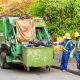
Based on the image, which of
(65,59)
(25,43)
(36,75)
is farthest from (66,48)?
(36,75)

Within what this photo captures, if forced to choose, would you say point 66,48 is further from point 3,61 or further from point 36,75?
point 3,61

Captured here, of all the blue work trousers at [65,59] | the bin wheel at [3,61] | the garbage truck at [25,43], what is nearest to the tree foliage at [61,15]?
the garbage truck at [25,43]

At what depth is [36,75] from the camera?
1557 centimetres

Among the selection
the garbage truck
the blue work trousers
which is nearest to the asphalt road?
the blue work trousers

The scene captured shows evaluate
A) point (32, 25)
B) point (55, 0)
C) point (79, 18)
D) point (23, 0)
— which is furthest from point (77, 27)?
point (23, 0)

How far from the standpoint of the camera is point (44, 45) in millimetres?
16094

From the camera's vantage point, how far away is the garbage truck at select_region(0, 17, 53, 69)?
1559cm

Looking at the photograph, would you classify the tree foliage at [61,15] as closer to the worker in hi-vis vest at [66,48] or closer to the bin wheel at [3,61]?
the worker in hi-vis vest at [66,48]

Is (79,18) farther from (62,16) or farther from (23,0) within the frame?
(23,0)

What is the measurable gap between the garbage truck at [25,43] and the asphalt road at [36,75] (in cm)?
39

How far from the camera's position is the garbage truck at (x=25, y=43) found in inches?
614

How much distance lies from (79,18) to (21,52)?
5.24 m

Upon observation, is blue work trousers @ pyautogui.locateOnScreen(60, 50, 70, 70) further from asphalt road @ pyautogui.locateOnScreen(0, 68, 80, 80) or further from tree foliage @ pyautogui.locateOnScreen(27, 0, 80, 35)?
tree foliage @ pyautogui.locateOnScreen(27, 0, 80, 35)

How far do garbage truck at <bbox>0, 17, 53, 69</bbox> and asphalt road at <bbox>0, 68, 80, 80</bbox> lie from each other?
395 millimetres
